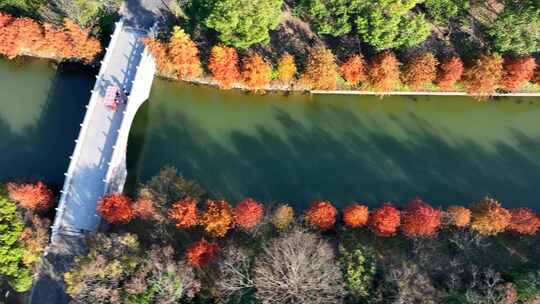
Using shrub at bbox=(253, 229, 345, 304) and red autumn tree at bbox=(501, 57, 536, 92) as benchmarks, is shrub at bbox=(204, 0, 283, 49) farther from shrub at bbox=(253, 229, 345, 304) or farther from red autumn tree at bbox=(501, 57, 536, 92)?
red autumn tree at bbox=(501, 57, 536, 92)

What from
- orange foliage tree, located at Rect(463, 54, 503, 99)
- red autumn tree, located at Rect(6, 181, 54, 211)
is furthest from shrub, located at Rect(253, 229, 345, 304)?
orange foliage tree, located at Rect(463, 54, 503, 99)

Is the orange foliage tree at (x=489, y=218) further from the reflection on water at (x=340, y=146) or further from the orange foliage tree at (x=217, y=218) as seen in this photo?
the orange foliage tree at (x=217, y=218)

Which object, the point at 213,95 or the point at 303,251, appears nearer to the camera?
the point at 303,251

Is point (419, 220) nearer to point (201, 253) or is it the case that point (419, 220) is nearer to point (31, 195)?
point (201, 253)

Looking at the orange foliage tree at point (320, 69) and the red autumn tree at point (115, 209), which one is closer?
the red autumn tree at point (115, 209)

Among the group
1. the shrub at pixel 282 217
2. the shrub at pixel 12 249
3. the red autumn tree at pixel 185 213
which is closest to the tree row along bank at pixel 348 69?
the red autumn tree at pixel 185 213

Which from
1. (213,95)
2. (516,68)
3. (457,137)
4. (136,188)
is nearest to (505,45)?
(516,68)

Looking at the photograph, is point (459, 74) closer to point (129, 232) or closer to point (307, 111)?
point (307, 111)
